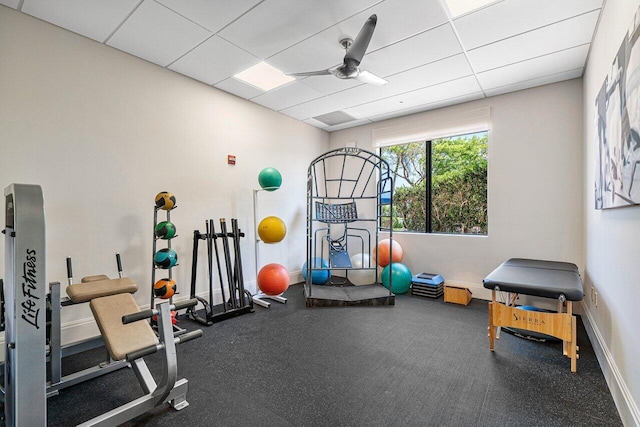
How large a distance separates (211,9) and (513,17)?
102 inches

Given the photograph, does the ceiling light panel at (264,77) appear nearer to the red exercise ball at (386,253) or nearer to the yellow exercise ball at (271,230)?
the yellow exercise ball at (271,230)

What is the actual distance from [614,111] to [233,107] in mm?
4058

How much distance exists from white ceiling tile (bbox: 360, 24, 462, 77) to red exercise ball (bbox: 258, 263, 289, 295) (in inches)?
110

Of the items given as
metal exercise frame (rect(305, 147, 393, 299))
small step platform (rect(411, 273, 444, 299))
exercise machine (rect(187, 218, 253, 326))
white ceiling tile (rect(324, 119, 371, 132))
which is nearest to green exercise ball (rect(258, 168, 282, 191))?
exercise machine (rect(187, 218, 253, 326))

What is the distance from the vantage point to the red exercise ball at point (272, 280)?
4.07 meters

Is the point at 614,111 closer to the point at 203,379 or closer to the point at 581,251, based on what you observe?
the point at 581,251

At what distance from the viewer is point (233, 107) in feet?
14.3

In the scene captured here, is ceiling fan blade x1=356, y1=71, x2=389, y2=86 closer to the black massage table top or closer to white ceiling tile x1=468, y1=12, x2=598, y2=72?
white ceiling tile x1=468, y1=12, x2=598, y2=72

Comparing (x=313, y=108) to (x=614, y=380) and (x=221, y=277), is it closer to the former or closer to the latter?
(x=221, y=277)

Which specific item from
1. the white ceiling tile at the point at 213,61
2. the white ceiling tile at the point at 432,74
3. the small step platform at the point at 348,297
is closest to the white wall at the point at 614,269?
the white ceiling tile at the point at 432,74

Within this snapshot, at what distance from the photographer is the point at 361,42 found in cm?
252

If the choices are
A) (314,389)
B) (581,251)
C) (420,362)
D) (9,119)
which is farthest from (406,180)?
(9,119)

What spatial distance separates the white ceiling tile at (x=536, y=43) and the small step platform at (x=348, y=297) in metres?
3.09

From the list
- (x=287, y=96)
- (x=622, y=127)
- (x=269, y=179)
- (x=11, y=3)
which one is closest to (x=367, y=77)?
(x=287, y=96)
